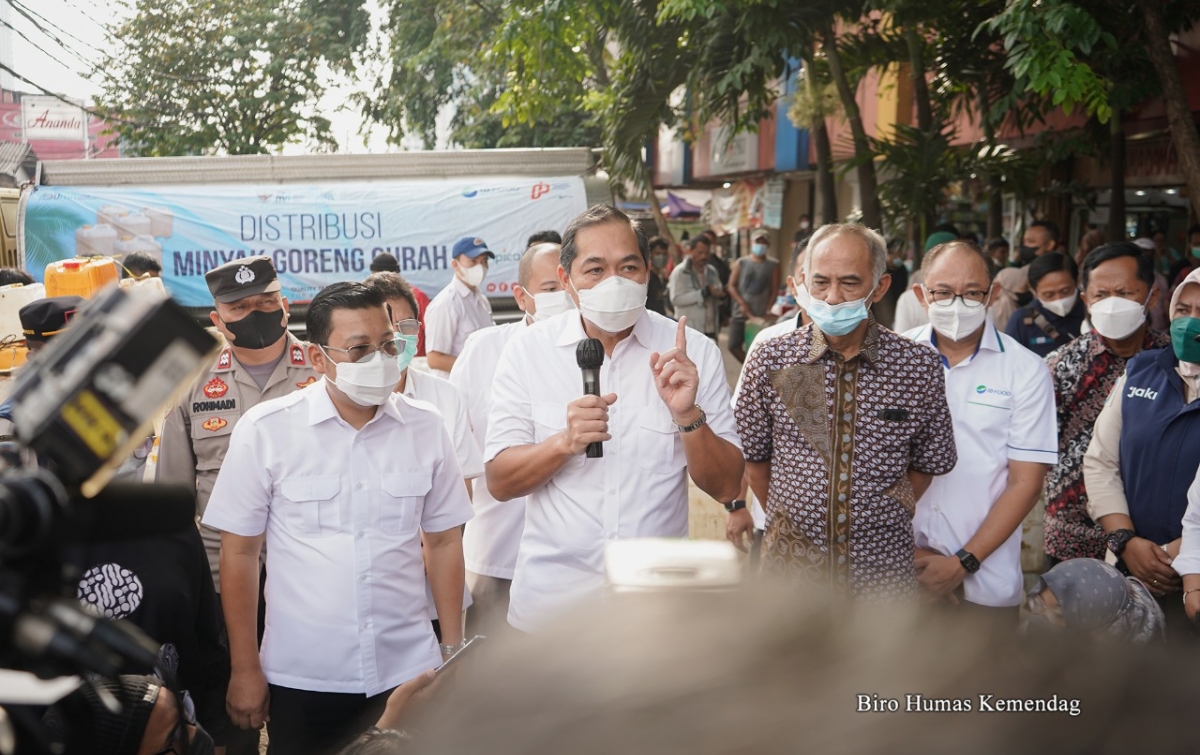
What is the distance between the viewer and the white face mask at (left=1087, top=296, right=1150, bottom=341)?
4.46 metres

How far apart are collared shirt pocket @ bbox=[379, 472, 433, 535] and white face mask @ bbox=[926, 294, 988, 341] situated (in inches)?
75.9

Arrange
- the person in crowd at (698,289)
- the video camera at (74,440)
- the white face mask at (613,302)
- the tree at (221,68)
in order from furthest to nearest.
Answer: the tree at (221,68)
the person in crowd at (698,289)
the white face mask at (613,302)
the video camera at (74,440)

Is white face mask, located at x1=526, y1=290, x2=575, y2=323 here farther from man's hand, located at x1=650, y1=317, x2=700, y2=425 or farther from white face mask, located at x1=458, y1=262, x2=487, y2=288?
white face mask, located at x1=458, y1=262, x2=487, y2=288

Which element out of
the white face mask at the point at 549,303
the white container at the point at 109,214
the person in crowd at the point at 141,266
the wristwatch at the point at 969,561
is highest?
the white container at the point at 109,214

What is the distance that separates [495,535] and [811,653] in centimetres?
298

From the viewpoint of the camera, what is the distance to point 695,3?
772cm

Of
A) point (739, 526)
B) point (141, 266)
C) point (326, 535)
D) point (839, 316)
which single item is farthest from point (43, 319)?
point (141, 266)

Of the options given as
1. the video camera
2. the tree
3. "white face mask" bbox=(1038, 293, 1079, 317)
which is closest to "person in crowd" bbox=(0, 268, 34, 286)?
"white face mask" bbox=(1038, 293, 1079, 317)

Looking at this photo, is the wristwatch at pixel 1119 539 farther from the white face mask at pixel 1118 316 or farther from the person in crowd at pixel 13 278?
the person in crowd at pixel 13 278

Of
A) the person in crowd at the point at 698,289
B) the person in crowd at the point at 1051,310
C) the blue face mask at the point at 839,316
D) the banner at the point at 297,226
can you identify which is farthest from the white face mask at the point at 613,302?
the person in crowd at the point at 698,289

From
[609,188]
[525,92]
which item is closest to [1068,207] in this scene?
[609,188]

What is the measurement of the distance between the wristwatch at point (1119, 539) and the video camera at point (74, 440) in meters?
3.60

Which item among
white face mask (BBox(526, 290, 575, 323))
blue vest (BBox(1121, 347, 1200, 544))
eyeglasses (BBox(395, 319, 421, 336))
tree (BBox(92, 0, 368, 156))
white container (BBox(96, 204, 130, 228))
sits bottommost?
blue vest (BBox(1121, 347, 1200, 544))

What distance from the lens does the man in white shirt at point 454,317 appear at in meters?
6.38
